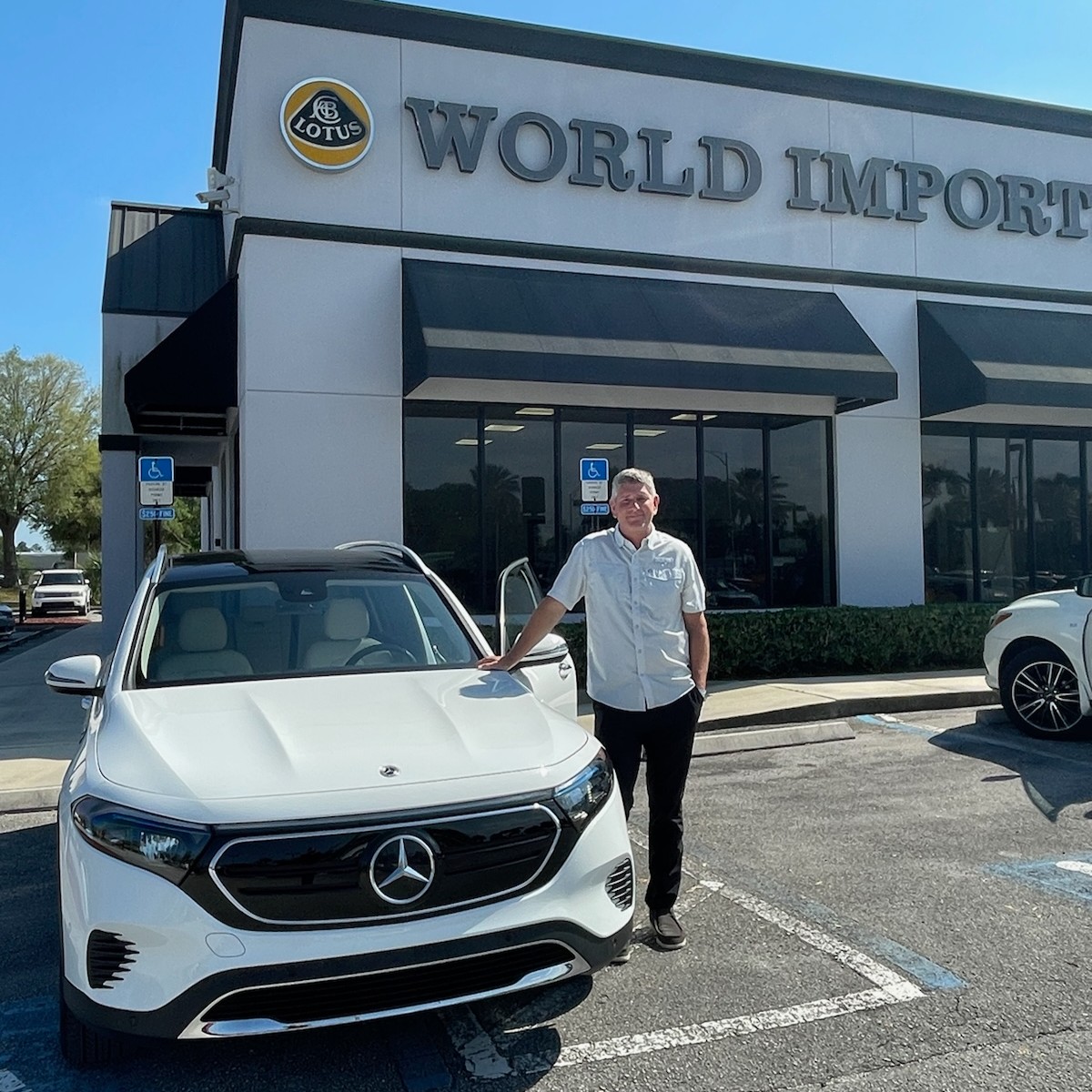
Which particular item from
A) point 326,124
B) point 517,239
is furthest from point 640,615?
point 326,124

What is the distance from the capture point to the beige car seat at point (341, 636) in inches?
172

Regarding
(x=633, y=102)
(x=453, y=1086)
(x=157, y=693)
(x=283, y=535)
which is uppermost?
(x=633, y=102)

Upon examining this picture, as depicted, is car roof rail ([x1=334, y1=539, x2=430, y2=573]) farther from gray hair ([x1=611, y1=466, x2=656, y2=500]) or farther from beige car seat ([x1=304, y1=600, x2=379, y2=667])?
gray hair ([x1=611, y1=466, x2=656, y2=500])

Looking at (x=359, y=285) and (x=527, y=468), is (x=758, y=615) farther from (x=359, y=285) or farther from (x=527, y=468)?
(x=359, y=285)

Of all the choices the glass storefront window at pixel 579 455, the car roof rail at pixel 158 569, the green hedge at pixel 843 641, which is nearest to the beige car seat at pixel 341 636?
the car roof rail at pixel 158 569

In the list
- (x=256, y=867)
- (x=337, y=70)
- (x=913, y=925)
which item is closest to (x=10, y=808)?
(x=256, y=867)

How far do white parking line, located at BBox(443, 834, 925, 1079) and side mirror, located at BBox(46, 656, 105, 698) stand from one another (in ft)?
6.07

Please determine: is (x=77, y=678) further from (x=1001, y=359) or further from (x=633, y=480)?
(x=1001, y=359)

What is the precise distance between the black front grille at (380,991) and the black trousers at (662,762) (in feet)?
3.96

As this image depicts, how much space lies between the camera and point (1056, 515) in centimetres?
1512

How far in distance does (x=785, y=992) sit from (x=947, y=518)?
12052 mm

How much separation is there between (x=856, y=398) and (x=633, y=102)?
4.68 meters

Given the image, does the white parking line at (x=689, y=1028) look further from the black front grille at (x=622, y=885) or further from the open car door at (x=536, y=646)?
the open car door at (x=536, y=646)

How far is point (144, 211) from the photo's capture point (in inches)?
737
